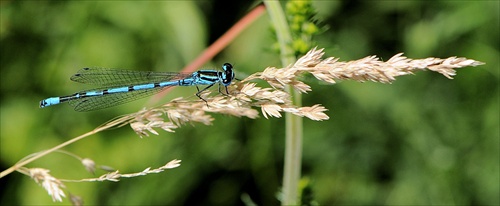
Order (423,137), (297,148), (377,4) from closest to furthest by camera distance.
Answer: (297,148)
(423,137)
(377,4)

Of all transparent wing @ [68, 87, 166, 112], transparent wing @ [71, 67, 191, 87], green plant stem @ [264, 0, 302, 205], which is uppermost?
transparent wing @ [71, 67, 191, 87]

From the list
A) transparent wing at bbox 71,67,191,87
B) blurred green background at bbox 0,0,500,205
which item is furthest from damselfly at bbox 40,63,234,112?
blurred green background at bbox 0,0,500,205

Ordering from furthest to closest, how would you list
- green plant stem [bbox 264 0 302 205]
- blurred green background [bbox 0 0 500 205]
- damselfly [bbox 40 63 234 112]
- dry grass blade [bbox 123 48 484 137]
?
blurred green background [bbox 0 0 500 205], damselfly [bbox 40 63 234 112], green plant stem [bbox 264 0 302 205], dry grass blade [bbox 123 48 484 137]

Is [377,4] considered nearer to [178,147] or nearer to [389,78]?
[178,147]

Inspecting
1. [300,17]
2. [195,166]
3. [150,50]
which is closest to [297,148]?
[300,17]

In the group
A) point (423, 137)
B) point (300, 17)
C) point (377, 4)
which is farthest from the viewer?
point (377, 4)

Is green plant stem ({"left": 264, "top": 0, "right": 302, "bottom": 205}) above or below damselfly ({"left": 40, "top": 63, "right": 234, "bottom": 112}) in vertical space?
below

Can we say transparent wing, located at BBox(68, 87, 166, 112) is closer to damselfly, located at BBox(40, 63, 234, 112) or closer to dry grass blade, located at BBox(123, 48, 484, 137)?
damselfly, located at BBox(40, 63, 234, 112)

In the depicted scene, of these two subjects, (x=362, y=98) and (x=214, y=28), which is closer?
(x=362, y=98)

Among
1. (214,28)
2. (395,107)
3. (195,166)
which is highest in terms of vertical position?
(214,28)
